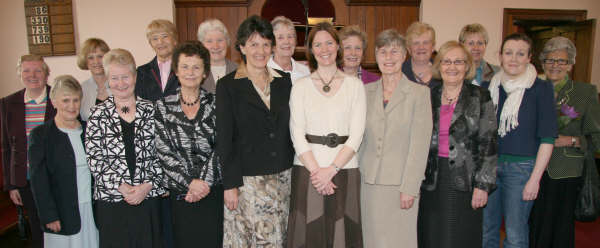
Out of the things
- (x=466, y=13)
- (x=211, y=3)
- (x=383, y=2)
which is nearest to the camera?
(x=211, y=3)

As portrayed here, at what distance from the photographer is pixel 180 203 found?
2.08m

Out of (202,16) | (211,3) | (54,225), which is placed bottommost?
(54,225)

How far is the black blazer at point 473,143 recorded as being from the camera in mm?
2113

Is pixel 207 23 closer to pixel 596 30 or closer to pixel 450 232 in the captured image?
pixel 450 232

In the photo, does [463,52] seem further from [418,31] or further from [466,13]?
[466,13]

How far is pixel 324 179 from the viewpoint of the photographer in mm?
1964

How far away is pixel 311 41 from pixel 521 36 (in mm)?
1441

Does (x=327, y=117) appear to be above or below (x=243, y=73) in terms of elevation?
below

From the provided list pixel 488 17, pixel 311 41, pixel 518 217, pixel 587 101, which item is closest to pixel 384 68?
pixel 311 41

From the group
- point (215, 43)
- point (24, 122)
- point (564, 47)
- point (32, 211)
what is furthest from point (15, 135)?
point (564, 47)

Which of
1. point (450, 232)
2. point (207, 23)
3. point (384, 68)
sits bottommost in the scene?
point (450, 232)

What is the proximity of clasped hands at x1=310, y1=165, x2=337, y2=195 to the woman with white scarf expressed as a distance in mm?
1234

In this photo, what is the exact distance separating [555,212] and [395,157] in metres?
1.43

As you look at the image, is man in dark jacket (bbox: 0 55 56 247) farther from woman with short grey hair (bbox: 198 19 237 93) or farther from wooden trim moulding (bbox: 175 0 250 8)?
wooden trim moulding (bbox: 175 0 250 8)
